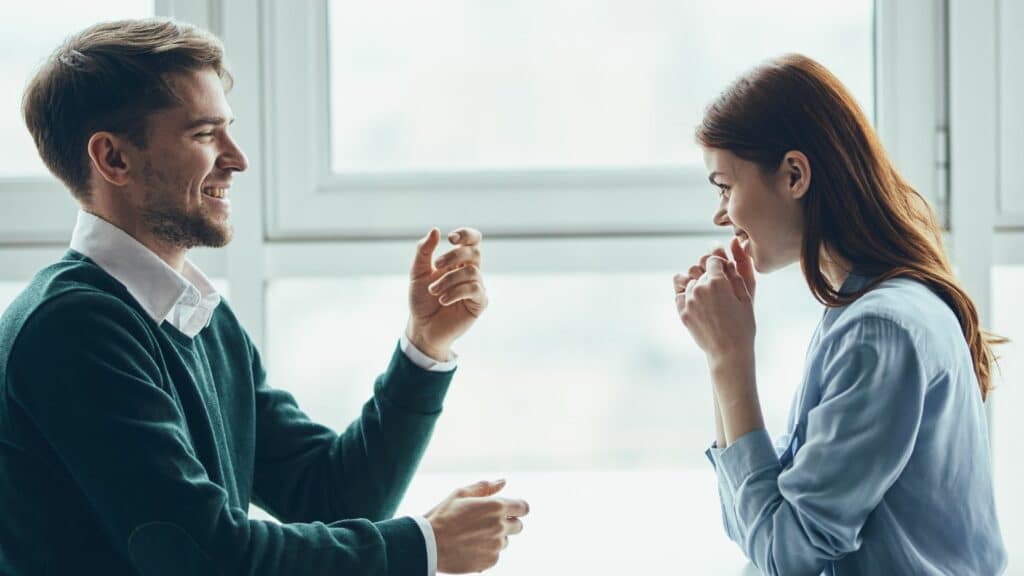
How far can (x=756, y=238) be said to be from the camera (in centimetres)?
129

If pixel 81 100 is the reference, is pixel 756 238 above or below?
below

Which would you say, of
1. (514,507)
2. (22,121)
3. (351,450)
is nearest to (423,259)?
(351,450)

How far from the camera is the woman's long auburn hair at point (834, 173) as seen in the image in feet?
4.00

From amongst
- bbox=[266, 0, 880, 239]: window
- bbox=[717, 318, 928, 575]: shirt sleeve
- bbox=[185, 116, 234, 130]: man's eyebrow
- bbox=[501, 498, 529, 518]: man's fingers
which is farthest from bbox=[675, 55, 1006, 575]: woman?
bbox=[185, 116, 234, 130]: man's eyebrow

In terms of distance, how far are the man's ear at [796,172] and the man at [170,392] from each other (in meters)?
0.45

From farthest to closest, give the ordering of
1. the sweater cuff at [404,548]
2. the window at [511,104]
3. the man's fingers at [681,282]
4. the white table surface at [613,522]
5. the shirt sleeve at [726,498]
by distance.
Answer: the window at [511,104] → the white table surface at [613,522] → the man's fingers at [681,282] → the shirt sleeve at [726,498] → the sweater cuff at [404,548]

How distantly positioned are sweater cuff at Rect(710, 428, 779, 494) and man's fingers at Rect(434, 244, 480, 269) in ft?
1.49

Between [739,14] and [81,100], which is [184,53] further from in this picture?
[739,14]

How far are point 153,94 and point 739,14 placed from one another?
3.41ft

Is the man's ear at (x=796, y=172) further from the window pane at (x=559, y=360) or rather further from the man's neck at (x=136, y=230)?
the man's neck at (x=136, y=230)

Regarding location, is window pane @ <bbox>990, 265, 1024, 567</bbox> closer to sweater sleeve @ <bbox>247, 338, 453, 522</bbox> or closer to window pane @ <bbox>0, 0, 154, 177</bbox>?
sweater sleeve @ <bbox>247, 338, 453, 522</bbox>

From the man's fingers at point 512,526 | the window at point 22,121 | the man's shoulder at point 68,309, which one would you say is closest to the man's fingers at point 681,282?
the man's fingers at point 512,526

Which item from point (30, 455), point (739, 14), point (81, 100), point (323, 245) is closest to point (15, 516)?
point (30, 455)

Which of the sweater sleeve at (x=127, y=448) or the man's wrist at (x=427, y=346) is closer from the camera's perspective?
the sweater sleeve at (x=127, y=448)
